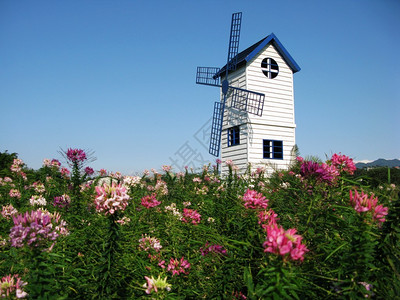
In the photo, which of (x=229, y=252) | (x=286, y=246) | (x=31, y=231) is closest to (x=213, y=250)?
(x=229, y=252)

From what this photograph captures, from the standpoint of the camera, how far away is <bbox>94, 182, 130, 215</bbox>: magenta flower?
5.87 feet

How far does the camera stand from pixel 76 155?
414cm

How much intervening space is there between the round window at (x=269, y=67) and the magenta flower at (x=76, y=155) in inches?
485

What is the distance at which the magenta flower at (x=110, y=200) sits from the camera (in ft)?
5.87

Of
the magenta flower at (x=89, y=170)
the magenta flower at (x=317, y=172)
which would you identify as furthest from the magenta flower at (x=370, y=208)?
the magenta flower at (x=89, y=170)

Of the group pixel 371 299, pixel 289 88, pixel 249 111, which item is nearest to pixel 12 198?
pixel 371 299

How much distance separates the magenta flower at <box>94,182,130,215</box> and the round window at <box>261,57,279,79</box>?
553 inches

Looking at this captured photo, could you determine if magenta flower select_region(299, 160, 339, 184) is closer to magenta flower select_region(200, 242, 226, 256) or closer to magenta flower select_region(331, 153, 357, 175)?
magenta flower select_region(331, 153, 357, 175)

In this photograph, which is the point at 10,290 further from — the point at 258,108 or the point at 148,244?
the point at 258,108

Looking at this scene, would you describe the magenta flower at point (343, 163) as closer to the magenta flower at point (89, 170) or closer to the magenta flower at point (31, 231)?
the magenta flower at point (31, 231)

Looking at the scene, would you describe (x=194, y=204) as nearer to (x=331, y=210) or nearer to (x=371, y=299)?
(x=331, y=210)

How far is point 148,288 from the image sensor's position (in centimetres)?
176

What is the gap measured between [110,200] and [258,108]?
12.7 metres

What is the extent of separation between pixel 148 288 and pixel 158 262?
0.72 meters
